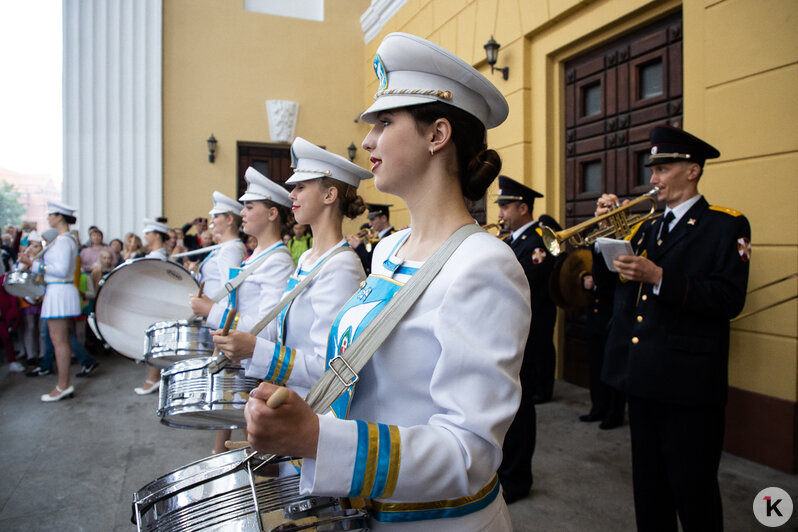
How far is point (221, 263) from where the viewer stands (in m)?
4.16

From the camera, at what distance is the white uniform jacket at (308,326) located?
1998 millimetres

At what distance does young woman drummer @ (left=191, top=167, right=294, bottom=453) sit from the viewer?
2971mm

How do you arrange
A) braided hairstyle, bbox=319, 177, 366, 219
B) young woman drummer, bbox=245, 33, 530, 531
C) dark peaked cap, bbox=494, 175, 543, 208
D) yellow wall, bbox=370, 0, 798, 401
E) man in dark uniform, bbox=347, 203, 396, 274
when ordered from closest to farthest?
young woman drummer, bbox=245, 33, 530, 531, braided hairstyle, bbox=319, 177, 366, 219, yellow wall, bbox=370, 0, 798, 401, dark peaked cap, bbox=494, 175, 543, 208, man in dark uniform, bbox=347, 203, 396, 274

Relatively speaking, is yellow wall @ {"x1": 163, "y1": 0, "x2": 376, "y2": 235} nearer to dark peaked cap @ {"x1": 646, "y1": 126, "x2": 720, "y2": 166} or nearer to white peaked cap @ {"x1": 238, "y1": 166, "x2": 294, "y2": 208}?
white peaked cap @ {"x1": 238, "y1": 166, "x2": 294, "y2": 208}

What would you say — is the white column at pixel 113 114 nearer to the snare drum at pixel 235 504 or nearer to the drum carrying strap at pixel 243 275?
the drum carrying strap at pixel 243 275

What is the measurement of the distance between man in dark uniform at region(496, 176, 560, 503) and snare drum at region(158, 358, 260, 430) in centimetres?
148

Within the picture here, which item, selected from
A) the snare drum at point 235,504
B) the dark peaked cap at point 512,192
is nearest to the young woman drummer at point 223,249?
the dark peaked cap at point 512,192

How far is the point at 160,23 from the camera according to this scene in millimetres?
9719

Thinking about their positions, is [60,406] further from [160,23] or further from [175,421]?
[160,23]

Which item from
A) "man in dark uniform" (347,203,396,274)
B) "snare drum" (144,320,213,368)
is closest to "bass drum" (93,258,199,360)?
"snare drum" (144,320,213,368)

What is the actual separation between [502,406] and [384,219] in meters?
6.31

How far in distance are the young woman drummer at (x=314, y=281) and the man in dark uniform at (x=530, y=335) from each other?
4.02 feet

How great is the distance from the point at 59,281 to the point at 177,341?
345 cm

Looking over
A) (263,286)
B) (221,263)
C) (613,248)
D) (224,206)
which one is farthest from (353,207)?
(224,206)
